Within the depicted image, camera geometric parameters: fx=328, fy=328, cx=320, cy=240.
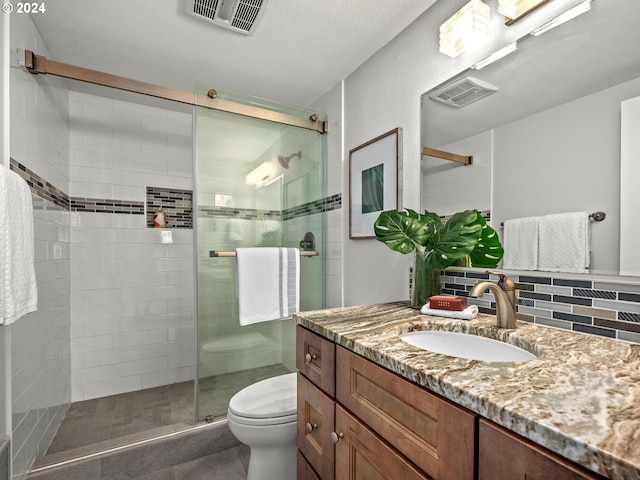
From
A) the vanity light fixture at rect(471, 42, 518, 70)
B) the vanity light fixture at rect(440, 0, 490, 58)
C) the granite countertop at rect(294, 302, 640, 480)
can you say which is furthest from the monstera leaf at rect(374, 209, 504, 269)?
the vanity light fixture at rect(440, 0, 490, 58)

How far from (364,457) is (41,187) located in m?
2.10

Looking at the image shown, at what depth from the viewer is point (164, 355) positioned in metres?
2.68

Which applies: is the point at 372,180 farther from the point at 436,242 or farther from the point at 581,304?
the point at 581,304

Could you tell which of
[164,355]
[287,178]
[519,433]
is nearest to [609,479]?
[519,433]

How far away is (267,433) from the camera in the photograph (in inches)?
55.6

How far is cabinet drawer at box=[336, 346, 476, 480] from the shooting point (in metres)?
0.62

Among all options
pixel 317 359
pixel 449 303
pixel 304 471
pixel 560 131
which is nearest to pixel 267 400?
pixel 304 471

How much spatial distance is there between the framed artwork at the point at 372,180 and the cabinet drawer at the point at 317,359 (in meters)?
0.88

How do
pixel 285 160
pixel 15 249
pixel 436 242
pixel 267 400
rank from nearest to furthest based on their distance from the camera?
pixel 15 249
pixel 436 242
pixel 267 400
pixel 285 160

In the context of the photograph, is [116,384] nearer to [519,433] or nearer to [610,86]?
[519,433]

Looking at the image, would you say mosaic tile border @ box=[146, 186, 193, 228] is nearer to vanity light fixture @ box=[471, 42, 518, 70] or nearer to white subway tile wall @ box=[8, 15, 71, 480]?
white subway tile wall @ box=[8, 15, 71, 480]

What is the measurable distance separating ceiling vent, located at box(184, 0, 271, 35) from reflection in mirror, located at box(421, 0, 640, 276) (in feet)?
3.27

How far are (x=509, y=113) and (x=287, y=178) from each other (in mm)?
1394

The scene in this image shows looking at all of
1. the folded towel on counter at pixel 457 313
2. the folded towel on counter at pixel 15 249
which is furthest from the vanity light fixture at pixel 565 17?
the folded towel on counter at pixel 15 249
